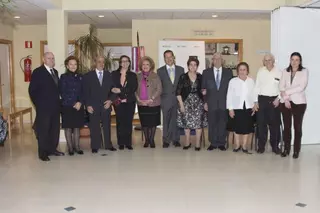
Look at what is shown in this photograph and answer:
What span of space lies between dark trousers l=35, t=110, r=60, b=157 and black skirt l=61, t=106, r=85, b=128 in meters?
0.11

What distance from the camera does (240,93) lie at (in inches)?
241

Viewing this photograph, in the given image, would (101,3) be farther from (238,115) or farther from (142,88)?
(238,115)

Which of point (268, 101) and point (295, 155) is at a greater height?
point (268, 101)

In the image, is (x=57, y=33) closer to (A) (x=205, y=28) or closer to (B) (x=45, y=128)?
(B) (x=45, y=128)

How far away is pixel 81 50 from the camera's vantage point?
9.35 meters

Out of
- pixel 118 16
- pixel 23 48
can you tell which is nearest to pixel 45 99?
pixel 118 16

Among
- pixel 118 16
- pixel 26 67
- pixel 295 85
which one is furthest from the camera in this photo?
pixel 26 67

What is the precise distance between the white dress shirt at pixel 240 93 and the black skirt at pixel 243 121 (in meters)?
0.09

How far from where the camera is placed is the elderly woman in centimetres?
657

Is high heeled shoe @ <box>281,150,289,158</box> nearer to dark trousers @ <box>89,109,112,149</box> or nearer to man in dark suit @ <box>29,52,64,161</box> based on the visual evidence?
dark trousers @ <box>89,109,112,149</box>

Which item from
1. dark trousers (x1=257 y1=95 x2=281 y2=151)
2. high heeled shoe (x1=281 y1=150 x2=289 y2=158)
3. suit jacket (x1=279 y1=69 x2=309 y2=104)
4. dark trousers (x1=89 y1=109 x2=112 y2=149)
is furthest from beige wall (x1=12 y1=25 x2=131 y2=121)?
high heeled shoe (x1=281 y1=150 x2=289 y2=158)

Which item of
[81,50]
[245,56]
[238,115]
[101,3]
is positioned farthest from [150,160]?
A: [245,56]

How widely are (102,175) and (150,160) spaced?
104cm

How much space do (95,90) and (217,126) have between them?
6.99ft
